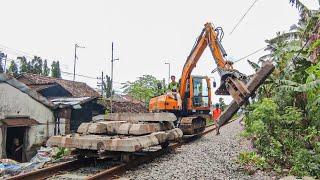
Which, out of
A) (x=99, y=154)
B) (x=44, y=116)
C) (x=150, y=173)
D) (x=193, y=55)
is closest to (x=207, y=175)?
(x=150, y=173)

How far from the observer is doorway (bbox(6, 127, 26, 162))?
1764cm

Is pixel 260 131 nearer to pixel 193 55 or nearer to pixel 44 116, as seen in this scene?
pixel 193 55

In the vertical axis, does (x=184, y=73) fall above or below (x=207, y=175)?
above

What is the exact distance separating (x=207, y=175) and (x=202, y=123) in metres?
9.46

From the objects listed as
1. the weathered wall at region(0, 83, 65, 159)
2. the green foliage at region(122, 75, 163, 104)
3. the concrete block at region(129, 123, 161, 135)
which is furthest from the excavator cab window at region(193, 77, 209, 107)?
the green foliage at region(122, 75, 163, 104)

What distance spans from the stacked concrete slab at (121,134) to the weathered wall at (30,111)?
7.55m

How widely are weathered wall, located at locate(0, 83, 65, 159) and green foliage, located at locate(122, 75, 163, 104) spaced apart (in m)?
18.7

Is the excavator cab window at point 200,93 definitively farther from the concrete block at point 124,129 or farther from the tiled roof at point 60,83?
the tiled roof at point 60,83

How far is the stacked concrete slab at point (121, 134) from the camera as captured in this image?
27.7ft

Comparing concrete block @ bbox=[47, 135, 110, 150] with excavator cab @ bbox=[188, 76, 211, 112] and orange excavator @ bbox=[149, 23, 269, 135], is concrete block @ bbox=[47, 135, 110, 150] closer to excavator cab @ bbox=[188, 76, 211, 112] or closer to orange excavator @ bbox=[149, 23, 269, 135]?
orange excavator @ bbox=[149, 23, 269, 135]

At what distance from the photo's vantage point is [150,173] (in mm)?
8086

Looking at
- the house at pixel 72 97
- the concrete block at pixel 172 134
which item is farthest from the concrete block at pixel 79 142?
the house at pixel 72 97

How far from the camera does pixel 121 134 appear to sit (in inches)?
380

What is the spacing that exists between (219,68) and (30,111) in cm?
1166
